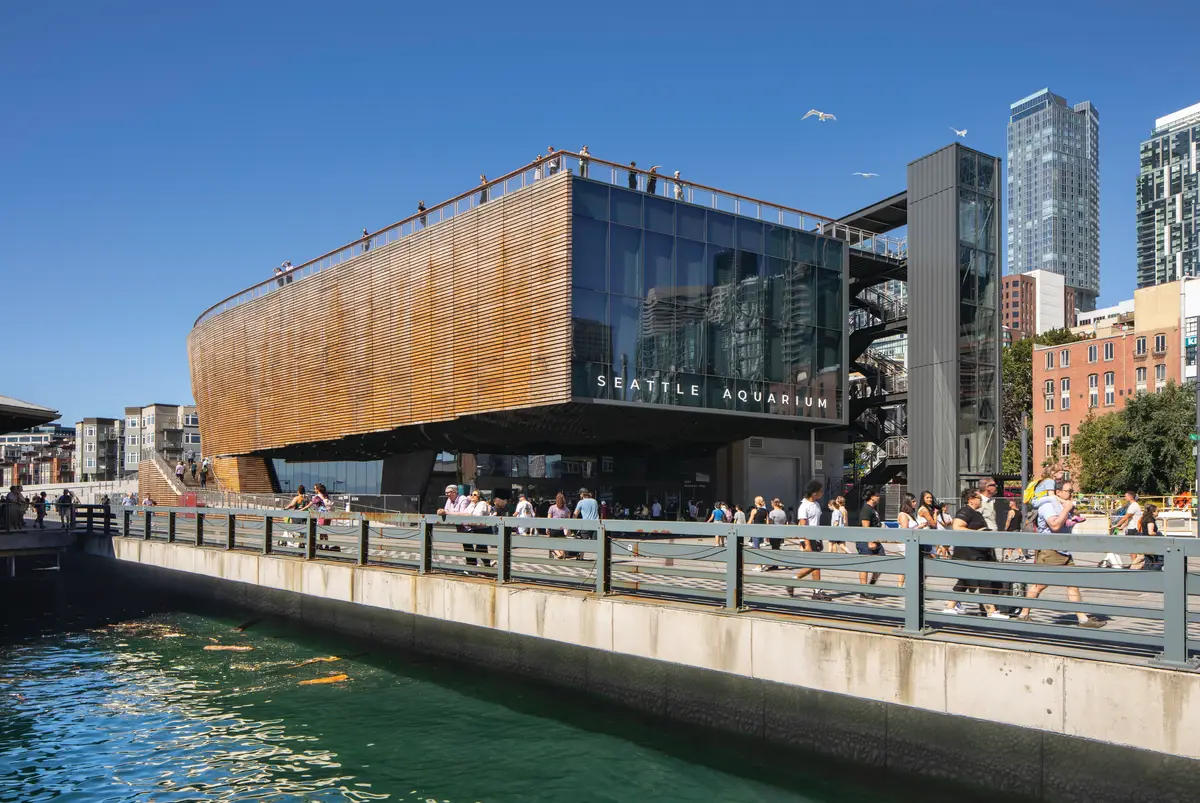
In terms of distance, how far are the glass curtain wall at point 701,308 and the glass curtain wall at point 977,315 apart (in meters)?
5.18

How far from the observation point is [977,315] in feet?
126

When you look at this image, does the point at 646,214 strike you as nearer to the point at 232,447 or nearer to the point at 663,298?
the point at 663,298

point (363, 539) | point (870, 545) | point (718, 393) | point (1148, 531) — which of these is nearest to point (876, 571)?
point (870, 545)

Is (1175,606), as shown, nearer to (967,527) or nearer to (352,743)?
(967,527)

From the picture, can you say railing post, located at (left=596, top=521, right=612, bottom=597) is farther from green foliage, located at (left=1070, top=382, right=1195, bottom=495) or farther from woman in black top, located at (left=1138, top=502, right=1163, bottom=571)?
green foliage, located at (left=1070, top=382, right=1195, bottom=495)

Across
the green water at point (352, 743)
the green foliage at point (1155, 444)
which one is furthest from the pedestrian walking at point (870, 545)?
the green foliage at point (1155, 444)

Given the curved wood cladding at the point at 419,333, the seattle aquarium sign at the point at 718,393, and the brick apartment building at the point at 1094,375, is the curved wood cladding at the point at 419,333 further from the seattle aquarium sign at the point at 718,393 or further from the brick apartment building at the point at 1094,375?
the brick apartment building at the point at 1094,375

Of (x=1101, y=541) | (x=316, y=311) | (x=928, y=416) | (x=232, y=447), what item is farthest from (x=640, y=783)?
(x=232, y=447)

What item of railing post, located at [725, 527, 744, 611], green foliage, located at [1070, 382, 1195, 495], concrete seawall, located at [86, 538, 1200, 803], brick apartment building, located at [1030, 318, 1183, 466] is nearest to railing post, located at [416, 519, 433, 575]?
concrete seawall, located at [86, 538, 1200, 803]

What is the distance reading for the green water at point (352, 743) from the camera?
35.4ft

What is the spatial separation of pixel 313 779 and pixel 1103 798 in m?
8.28

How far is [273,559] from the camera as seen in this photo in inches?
784

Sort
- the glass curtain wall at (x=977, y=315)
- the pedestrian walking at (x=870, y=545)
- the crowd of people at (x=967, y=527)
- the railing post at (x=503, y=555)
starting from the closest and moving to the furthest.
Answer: the crowd of people at (x=967, y=527) < the pedestrian walking at (x=870, y=545) < the railing post at (x=503, y=555) < the glass curtain wall at (x=977, y=315)

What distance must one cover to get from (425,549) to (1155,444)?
6971cm
